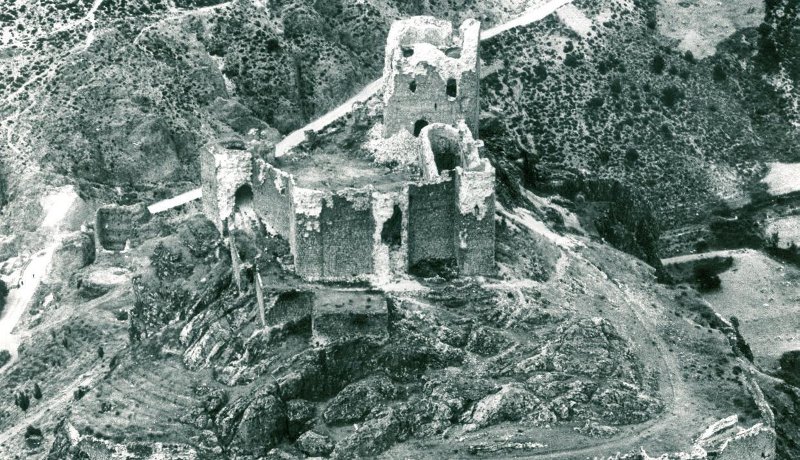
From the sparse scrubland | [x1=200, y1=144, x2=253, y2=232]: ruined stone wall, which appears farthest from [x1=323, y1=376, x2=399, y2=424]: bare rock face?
[x1=200, y1=144, x2=253, y2=232]: ruined stone wall

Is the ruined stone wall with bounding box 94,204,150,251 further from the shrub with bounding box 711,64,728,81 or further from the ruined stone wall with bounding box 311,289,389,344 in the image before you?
the shrub with bounding box 711,64,728,81

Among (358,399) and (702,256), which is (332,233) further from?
(702,256)

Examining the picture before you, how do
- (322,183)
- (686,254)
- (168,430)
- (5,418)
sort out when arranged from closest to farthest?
1. (168,430)
2. (322,183)
3. (5,418)
4. (686,254)

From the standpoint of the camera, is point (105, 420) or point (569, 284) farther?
point (569, 284)

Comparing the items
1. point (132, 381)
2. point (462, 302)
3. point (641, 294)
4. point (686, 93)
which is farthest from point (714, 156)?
point (132, 381)

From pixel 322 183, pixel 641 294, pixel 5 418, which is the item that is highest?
pixel 322 183

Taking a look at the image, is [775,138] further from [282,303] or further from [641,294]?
[282,303]

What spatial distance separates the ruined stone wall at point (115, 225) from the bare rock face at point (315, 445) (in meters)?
31.8

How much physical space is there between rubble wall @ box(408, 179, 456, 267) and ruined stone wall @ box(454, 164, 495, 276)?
56cm

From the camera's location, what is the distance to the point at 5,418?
12394 centimetres

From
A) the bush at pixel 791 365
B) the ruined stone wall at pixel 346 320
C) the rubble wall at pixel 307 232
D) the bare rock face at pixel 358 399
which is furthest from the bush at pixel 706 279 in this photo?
the bare rock face at pixel 358 399

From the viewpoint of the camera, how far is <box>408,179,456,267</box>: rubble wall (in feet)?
372

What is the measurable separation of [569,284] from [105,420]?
30682 mm

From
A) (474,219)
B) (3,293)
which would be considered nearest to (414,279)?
(474,219)
